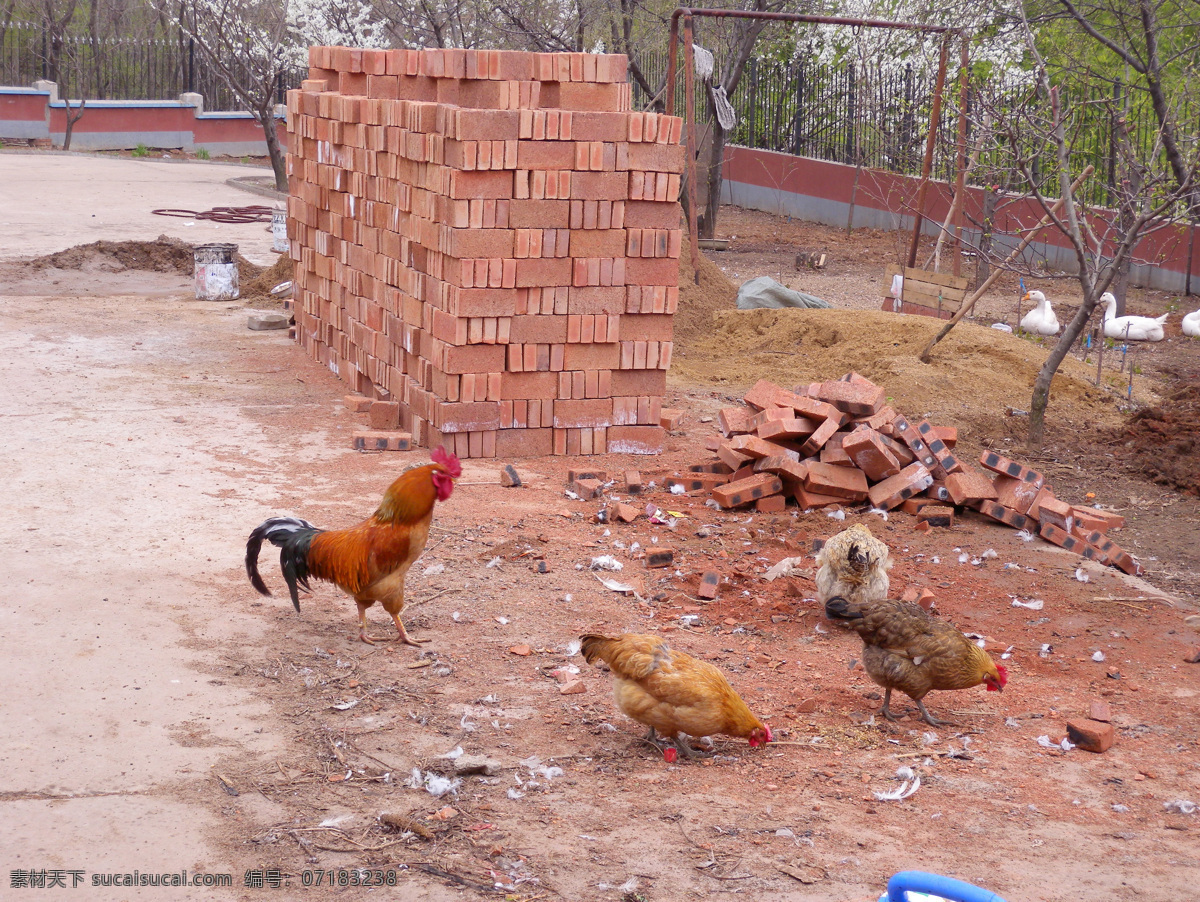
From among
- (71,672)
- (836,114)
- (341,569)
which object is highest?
(836,114)

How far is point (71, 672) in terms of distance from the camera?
5.43 metres

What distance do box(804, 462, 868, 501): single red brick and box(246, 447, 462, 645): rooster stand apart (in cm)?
333

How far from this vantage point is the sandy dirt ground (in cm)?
414

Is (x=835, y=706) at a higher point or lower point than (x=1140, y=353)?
lower

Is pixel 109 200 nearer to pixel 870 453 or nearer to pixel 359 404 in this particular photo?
pixel 359 404

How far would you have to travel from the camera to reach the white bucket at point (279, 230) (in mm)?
18281

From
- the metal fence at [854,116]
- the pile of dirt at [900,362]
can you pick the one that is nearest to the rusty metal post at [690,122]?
the pile of dirt at [900,362]

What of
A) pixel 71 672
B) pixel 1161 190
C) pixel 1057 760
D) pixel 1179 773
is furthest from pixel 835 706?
pixel 1161 190

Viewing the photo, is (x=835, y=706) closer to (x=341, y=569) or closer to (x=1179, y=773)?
(x=1179, y=773)

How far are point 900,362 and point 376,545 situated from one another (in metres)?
7.77

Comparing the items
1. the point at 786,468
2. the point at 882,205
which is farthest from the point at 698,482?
the point at 882,205

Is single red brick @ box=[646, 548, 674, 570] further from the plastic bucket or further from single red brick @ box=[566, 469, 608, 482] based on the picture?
the plastic bucket

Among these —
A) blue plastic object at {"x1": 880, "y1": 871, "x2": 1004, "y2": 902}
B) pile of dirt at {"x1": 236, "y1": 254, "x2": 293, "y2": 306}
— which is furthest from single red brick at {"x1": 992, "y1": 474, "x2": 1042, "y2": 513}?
pile of dirt at {"x1": 236, "y1": 254, "x2": 293, "y2": 306}

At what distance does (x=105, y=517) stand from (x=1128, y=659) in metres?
6.22
